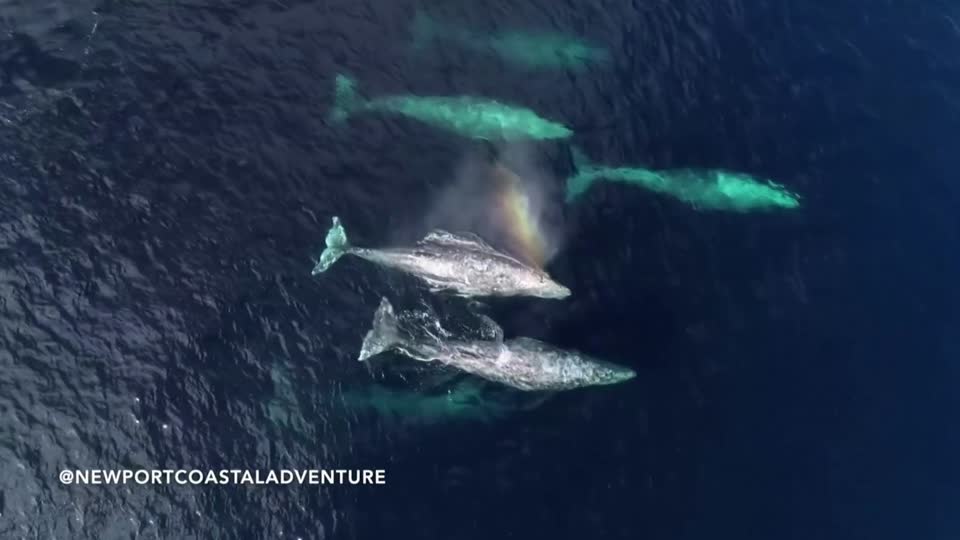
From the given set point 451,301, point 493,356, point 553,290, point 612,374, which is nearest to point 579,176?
point 553,290

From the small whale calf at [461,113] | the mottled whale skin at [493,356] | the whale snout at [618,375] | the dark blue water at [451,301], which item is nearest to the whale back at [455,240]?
the dark blue water at [451,301]

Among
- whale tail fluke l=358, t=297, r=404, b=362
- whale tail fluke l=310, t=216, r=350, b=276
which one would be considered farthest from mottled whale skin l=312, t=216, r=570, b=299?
whale tail fluke l=358, t=297, r=404, b=362

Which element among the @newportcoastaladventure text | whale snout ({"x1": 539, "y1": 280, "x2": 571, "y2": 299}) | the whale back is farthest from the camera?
the whale back

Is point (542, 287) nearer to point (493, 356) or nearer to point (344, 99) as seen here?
point (493, 356)

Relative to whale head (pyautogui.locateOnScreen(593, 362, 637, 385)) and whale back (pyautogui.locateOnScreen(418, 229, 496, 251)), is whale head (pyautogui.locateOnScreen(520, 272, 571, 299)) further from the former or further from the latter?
whale head (pyautogui.locateOnScreen(593, 362, 637, 385))

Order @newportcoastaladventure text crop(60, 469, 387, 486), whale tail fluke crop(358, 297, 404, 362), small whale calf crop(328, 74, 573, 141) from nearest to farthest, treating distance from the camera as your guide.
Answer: @newportcoastaladventure text crop(60, 469, 387, 486) < whale tail fluke crop(358, 297, 404, 362) < small whale calf crop(328, 74, 573, 141)

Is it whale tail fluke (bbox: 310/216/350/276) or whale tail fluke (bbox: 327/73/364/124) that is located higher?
whale tail fluke (bbox: 327/73/364/124)

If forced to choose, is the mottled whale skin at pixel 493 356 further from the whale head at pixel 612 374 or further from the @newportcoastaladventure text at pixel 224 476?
the @newportcoastaladventure text at pixel 224 476

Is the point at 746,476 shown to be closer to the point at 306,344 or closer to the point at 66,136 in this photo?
the point at 306,344
